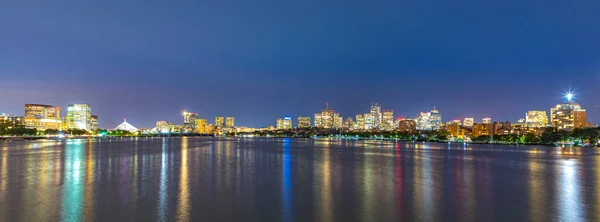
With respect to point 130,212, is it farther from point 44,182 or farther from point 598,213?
point 598,213

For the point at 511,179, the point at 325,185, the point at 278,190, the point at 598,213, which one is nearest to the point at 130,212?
the point at 278,190

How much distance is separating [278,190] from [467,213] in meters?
9.22

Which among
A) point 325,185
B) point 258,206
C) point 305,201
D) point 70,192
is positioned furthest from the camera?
point 325,185

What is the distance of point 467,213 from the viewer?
15.6 meters

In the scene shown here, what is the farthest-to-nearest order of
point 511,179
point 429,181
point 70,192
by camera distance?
point 511,179 < point 429,181 < point 70,192

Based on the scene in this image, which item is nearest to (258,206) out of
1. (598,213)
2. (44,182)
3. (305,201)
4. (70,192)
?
(305,201)

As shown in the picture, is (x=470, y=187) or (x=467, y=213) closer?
(x=467, y=213)

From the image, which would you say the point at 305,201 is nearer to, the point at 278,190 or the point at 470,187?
the point at 278,190

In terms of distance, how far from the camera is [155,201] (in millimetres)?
17547

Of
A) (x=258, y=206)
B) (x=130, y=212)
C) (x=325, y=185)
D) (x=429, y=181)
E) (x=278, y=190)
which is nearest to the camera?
(x=130, y=212)

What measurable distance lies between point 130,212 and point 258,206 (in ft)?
15.4

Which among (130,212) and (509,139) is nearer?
(130,212)

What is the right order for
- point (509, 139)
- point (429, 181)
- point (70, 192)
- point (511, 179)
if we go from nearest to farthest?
point (70, 192) < point (429, 181) < point (511, 179) < point (509, 139)

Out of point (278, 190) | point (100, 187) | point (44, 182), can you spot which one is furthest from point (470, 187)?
point (44, 182)
